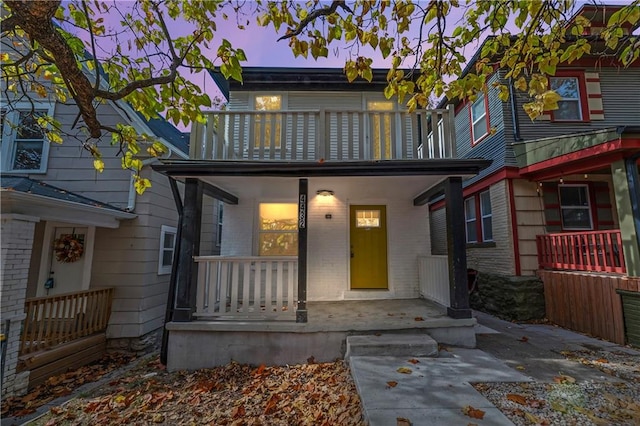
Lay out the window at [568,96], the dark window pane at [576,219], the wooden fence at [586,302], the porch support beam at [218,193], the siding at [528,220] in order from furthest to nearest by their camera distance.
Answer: the window at [568,96] < the dark window pane at [576,219] < the siding at [528,220] < the porch support beam at [218,193] < the wooden fence at [586,302]

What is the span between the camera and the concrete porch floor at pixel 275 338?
4500 millimetres

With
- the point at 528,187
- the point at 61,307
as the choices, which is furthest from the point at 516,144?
the point at 61,307

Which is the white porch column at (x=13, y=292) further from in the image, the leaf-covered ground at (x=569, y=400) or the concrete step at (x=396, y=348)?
the leaf-covered ground at (x=569, y=400)

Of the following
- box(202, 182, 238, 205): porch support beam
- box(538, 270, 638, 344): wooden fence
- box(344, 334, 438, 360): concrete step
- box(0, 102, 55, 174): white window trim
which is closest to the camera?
box(344, 334, 438, 360): concrete step

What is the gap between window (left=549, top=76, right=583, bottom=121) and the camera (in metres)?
7.83

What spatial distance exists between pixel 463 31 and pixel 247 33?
3.00 metres

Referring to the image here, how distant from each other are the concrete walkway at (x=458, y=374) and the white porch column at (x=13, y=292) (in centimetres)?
519

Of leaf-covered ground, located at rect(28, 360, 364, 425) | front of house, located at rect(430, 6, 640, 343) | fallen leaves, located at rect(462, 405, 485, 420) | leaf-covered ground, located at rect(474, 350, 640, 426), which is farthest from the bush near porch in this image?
fallen leaves, located at rect(462, 405, 485, 420)

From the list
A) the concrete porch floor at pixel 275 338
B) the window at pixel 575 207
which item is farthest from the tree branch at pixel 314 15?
the window at pixel 575 207

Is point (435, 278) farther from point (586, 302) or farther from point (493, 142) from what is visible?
point (493, 142)

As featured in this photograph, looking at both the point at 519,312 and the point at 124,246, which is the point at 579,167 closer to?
the point at 519,312

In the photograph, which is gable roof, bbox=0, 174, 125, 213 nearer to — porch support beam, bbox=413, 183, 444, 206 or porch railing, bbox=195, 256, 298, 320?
porch railing, bbox=195, 256, 298, 320

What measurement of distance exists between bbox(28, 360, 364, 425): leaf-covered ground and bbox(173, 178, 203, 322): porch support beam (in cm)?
98

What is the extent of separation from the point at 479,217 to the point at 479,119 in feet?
10.2
